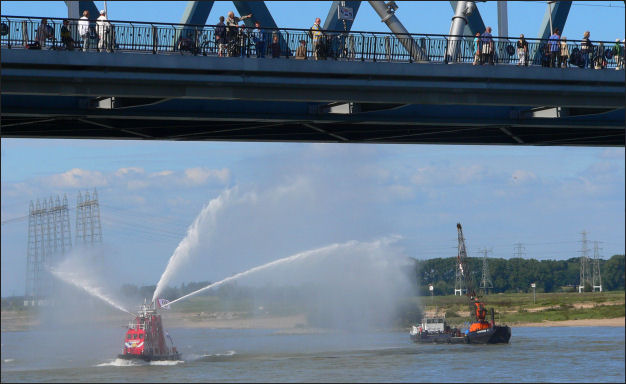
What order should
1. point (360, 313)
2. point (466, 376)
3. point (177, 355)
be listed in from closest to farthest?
point (466, 376) → point (177, 355) → point (360, 313)

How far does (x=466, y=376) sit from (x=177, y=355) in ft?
80.3

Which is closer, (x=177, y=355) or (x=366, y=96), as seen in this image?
(x=366, y=96)

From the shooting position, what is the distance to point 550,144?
40.2 metres

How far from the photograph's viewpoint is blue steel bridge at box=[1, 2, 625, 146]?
1068 inches

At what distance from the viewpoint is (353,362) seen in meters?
68.0

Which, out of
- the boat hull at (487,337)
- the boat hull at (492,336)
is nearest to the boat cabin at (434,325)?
the boat hull at (487,337)

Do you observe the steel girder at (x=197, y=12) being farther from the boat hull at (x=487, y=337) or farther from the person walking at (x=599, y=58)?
the boat hull at (x=487, y=337)

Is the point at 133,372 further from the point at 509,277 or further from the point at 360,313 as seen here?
the point at 509,277

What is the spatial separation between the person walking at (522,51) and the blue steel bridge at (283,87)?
183 mm

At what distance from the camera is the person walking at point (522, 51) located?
102ft

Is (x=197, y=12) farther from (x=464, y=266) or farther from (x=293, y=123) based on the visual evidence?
(x=464, y=266)

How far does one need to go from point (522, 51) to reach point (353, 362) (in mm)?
40746

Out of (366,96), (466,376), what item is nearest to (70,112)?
(366,96)

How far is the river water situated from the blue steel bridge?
2487 centimetres
